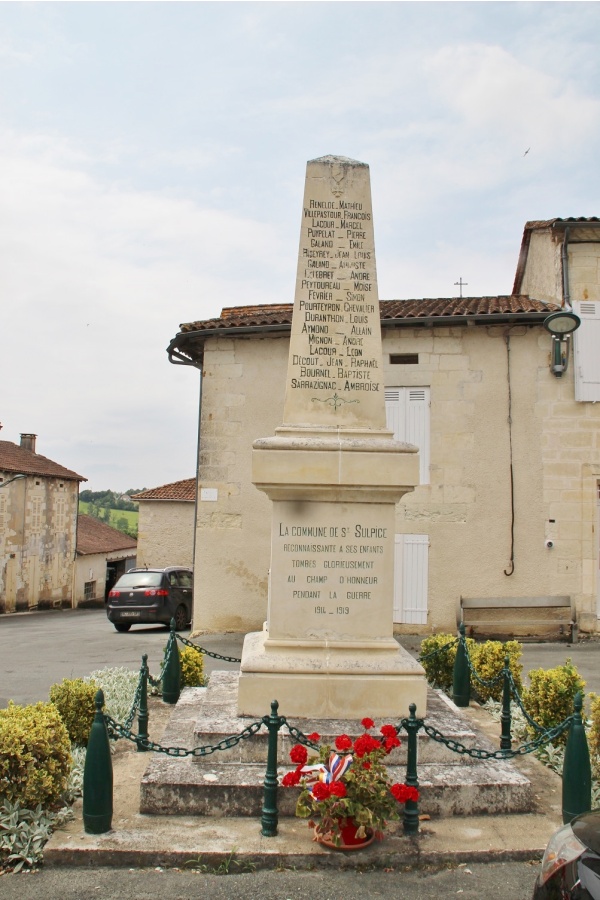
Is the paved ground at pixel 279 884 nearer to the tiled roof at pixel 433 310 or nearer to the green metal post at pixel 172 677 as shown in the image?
the green metal post at pixel 172 677

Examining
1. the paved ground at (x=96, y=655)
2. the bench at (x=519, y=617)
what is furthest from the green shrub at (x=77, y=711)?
the bench at (x=519, y=617)

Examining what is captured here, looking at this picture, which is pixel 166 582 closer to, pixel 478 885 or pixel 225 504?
pixel 225 504

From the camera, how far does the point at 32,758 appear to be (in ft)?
14.2

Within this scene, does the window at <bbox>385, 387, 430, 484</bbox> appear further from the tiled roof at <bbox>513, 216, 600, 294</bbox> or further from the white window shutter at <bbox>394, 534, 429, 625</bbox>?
the tiled roof at <bbox>513, 216, 600, 294</bbox>

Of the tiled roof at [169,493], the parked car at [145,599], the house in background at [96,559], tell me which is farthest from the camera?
the house in background at [96,559]

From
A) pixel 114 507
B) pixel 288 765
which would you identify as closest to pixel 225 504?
pixel 288 765

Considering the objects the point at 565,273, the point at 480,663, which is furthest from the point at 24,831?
the point at 565,273

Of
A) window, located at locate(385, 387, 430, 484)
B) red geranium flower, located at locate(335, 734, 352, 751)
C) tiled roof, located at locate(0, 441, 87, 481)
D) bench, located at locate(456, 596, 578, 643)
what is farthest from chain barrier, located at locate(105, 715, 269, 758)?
tiled roof, located at locate(0, 441, 87, 481)

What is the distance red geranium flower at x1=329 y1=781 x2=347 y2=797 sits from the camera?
155 inches

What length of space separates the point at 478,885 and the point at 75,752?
10.2ft

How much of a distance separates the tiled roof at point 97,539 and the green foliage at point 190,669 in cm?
2978

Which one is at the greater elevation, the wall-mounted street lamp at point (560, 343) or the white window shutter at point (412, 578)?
the wall-mounted street lamp at point (560, 343)

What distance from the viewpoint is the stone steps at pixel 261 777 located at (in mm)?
4504

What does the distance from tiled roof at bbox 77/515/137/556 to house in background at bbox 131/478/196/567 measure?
11587 mm
